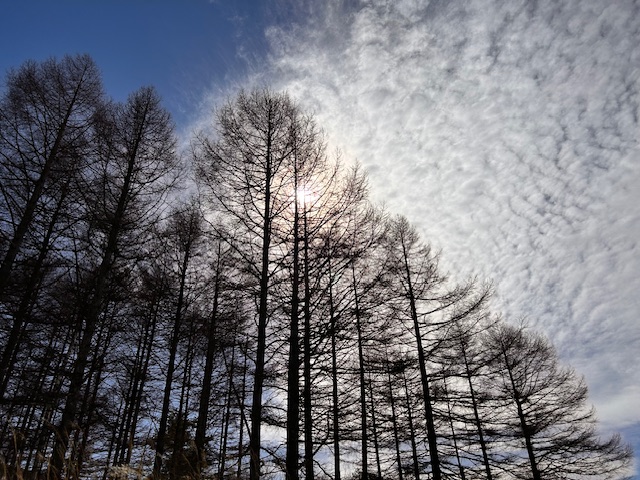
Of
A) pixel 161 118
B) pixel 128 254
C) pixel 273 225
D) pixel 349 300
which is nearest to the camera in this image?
pixel 349 300

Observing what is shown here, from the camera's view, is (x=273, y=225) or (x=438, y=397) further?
(x=438, y=397)

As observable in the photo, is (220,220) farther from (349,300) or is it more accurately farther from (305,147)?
(349,300)

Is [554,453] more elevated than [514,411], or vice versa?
[514,411]

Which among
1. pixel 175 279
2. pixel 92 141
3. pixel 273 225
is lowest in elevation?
pixel 273 225

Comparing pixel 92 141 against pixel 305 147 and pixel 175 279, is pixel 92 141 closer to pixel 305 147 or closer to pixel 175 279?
pixel 175 279

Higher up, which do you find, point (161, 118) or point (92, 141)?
point (161, 118)

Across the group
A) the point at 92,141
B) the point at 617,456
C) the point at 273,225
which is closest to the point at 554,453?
the point at 617,456

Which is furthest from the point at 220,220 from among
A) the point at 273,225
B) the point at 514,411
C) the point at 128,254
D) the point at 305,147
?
the point at 514,411

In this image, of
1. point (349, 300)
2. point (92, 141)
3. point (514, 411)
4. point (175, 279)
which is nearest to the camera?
point (349, 300)

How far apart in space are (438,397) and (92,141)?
424 inches

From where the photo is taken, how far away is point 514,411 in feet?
40.1

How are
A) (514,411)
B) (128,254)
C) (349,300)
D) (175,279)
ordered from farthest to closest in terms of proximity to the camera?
(514,411) → (175,279) → (128,254) → (349,300)

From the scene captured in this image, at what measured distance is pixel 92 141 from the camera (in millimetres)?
8984

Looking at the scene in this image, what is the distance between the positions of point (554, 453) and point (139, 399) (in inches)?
500
